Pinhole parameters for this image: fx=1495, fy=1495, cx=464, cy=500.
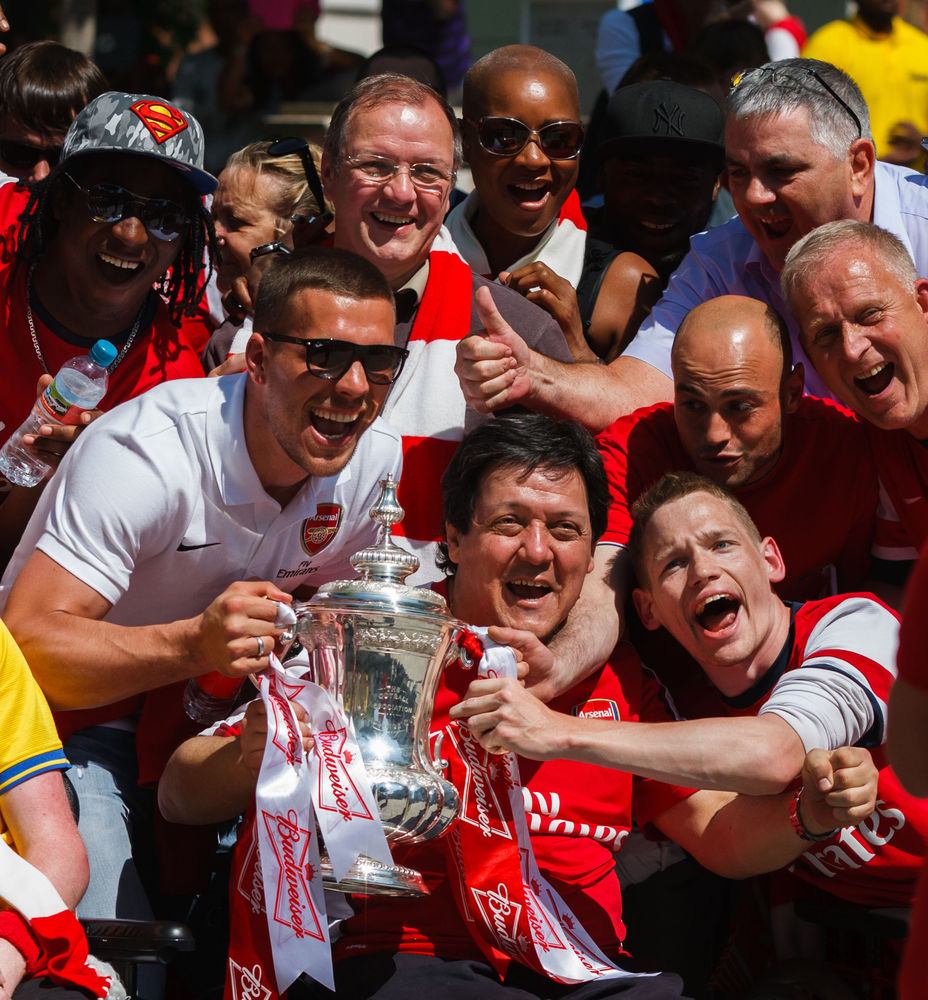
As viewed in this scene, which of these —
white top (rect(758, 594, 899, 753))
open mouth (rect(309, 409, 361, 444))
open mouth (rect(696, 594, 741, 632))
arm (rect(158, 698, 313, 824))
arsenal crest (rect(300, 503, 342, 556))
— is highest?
open mouth (rect(309, 409, 361, 444))

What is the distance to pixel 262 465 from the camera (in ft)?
11.8

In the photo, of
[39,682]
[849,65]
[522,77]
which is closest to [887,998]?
A: [39,682]

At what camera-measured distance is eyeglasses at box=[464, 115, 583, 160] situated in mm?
4730

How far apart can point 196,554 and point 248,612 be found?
759mm

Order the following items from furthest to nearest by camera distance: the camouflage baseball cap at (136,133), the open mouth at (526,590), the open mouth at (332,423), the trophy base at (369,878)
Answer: the camouflage baseball cap at (136,133) < the open mouth at (526,590) < the open mouth at (332,423) < the trophy base at (369,878)

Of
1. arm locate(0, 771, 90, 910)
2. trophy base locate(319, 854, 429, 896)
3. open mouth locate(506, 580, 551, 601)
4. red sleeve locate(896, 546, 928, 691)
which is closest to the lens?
red sleeve locate(896, 546, 928, 691)

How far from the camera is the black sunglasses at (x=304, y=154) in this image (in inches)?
188

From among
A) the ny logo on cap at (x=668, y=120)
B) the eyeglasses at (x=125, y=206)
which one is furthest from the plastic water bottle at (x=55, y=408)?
the ny logo on cap at (x=668, y=120)

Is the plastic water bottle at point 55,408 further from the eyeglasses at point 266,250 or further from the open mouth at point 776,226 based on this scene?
the open mouth at point 776,226

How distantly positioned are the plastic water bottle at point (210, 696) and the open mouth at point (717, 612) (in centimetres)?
111

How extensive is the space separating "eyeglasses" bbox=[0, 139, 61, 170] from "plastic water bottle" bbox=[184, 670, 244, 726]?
6.83 feet

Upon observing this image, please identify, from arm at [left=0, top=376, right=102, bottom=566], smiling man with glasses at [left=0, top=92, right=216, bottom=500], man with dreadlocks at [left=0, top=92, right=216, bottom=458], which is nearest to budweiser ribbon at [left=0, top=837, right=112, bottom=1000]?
arm at [left=0, top=376, right=102, bottom=566]

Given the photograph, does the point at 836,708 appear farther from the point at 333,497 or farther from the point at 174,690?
the point at 174,690

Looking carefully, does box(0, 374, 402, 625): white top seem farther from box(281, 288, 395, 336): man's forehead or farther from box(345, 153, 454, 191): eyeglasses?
box(345, 153, 454, 191): eyeglasses
